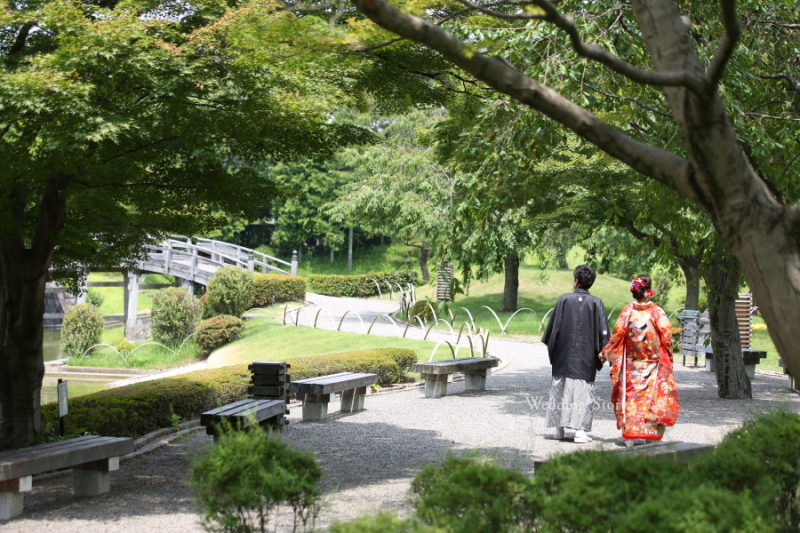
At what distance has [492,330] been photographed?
79.5 ft

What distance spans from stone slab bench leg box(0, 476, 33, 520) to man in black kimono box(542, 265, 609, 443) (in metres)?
4.52

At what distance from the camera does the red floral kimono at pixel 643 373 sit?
6836 mm

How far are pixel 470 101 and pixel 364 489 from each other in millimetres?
4082

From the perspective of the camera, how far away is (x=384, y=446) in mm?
7746

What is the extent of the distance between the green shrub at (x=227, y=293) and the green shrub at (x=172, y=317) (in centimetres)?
266

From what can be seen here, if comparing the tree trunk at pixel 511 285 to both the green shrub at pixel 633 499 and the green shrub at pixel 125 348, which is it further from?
the green shrub at pixel 633 499

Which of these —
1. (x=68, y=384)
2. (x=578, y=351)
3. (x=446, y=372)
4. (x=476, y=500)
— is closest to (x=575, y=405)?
(x=578, y=351)

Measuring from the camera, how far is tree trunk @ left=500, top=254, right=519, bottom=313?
90.8ft

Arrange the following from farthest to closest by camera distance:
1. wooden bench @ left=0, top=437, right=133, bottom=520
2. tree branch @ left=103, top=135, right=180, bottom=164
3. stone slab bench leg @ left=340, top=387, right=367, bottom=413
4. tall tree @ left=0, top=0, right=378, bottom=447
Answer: stone slab bench leg @ left=340, top=387, right=367, bottom=413, tree branch @ left=103, top=135, right=180, bottom=164, tall tree @ left=0, top=0, right=378, bottom=447, wooden bench @ left=0, top=437, right=133, bottom=520

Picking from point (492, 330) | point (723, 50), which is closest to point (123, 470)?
point (723, 50)

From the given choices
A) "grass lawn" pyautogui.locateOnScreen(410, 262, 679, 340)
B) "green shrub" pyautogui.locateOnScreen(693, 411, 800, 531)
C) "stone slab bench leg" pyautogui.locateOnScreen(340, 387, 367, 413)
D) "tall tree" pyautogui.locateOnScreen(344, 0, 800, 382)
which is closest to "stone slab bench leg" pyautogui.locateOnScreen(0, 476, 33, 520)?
"tall tree" pyautogui.locateOnScreen(344, 0, 800, 382)

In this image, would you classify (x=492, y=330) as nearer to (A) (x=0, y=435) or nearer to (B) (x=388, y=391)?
(B) (x=388, y=391)

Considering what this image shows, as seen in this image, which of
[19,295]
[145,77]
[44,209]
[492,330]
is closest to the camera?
[145,77]

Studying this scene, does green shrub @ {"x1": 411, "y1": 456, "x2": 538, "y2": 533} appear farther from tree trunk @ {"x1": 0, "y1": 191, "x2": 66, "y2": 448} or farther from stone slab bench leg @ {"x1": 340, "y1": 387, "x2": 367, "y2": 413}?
stone slab bench leg @ {"x1": 340, "y1": 387, "x2": 367, "y2": 413}
